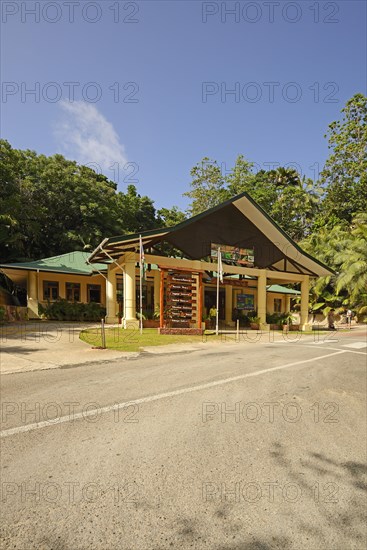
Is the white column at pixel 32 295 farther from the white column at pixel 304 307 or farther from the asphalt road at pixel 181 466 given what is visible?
the white column at pixel 304 307

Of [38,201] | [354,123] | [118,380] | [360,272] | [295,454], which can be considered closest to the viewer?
[295,454]

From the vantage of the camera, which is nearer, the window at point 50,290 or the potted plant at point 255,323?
the potted plant at point 255,323

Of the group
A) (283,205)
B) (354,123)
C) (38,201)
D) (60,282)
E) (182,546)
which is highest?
(354,123)

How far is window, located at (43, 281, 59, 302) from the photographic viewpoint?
25344 mm

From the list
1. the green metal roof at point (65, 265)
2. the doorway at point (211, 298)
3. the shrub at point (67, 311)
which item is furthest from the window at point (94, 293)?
the doorway at point (211, 298)

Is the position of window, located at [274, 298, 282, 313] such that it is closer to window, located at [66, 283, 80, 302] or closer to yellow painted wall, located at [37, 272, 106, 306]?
yellow painted wall, located at [37, 272, 106, 306]

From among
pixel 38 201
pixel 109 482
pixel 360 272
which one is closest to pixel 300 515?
pixel 109 482

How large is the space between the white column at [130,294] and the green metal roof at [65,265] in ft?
19.6

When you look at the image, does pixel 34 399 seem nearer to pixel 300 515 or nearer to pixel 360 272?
pixel 300 515

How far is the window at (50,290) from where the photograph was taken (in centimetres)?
2534

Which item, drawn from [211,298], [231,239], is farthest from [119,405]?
[211,298]

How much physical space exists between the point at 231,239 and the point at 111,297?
975 cm

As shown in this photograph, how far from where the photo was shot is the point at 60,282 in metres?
25.8

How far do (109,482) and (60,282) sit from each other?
24817 millimetres
